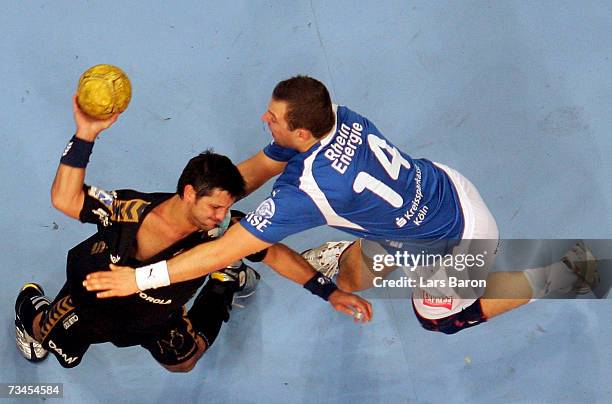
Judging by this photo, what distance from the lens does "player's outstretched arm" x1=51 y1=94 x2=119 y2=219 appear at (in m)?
3.97

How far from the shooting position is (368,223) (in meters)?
4.39

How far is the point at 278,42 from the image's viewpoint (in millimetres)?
6027

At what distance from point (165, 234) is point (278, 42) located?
A: 240 centimetres

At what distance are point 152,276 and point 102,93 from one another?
97 cm

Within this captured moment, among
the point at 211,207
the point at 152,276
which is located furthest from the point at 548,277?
the point at 152,276

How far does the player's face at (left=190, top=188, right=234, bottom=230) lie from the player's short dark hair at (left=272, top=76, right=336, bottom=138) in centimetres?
51

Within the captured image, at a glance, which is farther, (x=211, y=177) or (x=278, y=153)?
(x=278, y=153)

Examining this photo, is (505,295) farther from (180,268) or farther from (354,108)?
(180,268)

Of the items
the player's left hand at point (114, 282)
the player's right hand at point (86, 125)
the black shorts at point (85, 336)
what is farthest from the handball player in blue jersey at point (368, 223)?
the player's right hand at point (86, 125)

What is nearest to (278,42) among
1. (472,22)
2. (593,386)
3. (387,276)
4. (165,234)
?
(472,22)

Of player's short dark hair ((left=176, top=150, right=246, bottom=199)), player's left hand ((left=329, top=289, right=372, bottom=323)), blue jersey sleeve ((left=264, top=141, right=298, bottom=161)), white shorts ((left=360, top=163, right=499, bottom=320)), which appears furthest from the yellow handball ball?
white shorts ((left=360, top=163, right=499, bottom=320))

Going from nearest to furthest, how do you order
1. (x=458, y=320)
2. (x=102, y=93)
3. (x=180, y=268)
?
(x=102, y=93), (x=180, y=268), (x=458, y=320)

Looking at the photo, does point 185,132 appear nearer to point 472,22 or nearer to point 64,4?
point 64,4

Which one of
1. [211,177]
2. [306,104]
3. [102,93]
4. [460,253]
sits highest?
[102,93]
